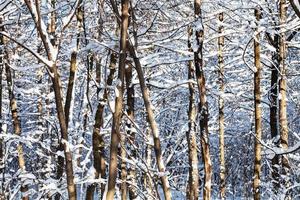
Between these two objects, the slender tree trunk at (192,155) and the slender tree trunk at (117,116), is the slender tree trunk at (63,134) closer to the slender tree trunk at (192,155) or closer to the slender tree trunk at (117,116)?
the slender tree trunk at (117,116)

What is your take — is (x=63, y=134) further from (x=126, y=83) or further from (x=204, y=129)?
(x=126, y=83)

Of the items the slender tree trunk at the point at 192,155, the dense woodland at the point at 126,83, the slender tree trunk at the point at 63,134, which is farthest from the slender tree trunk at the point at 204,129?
the slender tree trunk at the point at 63,134

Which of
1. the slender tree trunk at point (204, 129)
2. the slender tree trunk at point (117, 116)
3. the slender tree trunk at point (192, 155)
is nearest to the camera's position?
the slender tree trunk at point (117, 116)

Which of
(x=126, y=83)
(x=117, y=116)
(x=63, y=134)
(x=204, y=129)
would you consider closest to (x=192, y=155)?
(x=126, y=83)

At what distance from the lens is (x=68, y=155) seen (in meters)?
3.29

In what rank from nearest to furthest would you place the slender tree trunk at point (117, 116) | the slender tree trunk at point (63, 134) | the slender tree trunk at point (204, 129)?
the slender tree trunk at point (117, 116) → the slender tree trunk at point (63, 134) → the slender tree trunk at point (204, 129)

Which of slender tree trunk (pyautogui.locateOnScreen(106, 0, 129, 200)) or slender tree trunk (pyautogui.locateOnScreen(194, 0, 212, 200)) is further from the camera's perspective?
slender tree trunk (pyautogui.locateOnScreen(194, 0, 212, 200))

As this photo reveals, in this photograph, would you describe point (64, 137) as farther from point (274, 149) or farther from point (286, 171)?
point (286, 171)

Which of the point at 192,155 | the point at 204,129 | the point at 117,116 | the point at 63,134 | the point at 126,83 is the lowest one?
the point at 192,155

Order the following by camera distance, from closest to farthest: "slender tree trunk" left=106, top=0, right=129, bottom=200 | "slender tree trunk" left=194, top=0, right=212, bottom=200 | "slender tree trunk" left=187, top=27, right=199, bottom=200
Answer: "slender tree trunk" left=106, top=0, right=129, bottom=200 < "slender tree trunk" left=194, top=0, right=212, bottom=200 < "slender tree trunk" left=187, top=27, right=199, bottom=200

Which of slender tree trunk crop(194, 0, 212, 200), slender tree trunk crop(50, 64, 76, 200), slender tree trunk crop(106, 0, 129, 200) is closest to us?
slender tree trunk crop(106, 0, 129, 200)

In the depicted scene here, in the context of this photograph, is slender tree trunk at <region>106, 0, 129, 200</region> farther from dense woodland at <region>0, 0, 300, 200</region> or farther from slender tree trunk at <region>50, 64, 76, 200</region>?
slender tree trunk at <region>50, 64, 76, 200</region>

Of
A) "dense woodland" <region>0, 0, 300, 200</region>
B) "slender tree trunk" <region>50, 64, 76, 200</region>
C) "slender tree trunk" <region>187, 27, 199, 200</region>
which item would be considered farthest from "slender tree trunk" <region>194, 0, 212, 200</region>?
"slender tree trunk" <region>50, 64, 76, 200</region>

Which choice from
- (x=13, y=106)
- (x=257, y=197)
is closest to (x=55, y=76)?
(x=257, y=197)
